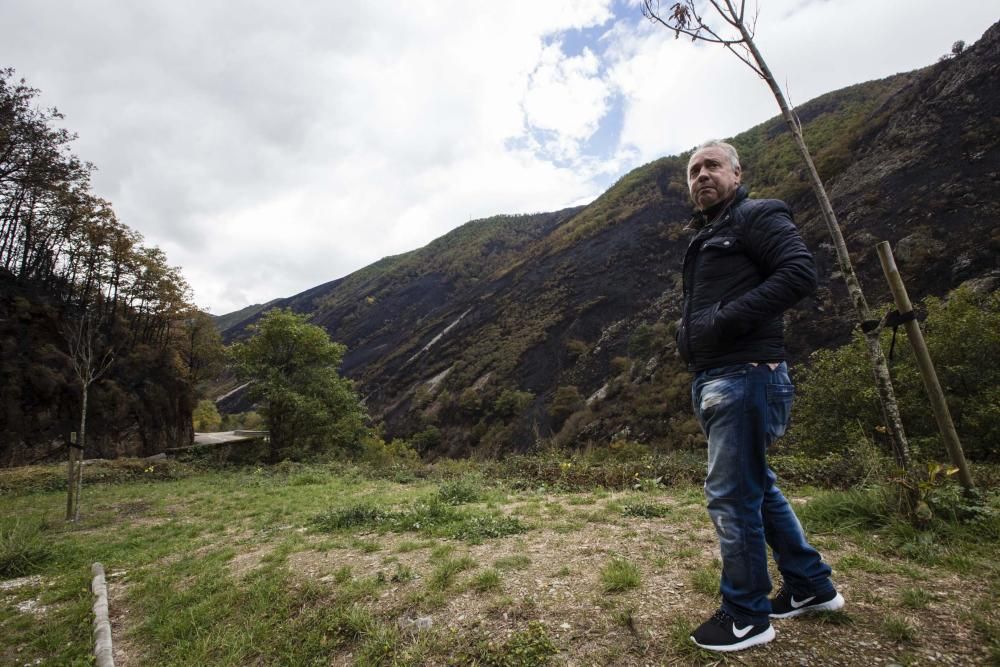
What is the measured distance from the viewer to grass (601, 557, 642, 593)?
295 cm

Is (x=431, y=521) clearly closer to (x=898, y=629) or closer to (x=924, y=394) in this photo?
(x=898, y=629)

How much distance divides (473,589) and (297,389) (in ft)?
72.7

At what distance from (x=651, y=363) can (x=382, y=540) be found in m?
26.4

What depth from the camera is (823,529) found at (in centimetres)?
370

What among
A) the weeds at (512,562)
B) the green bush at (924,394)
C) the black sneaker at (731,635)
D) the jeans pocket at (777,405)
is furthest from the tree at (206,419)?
Result: the jeans pocket at (777,405)

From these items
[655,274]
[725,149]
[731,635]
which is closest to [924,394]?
[725,149]

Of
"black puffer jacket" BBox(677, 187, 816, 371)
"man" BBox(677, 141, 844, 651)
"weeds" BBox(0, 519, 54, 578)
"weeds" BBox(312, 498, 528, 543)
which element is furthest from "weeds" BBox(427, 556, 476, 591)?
"weeds" BBox(0, 519, 54, 578)

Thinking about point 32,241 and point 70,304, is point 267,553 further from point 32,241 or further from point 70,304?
point 32,241

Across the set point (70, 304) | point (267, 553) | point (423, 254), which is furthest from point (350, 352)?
point (267, 553)

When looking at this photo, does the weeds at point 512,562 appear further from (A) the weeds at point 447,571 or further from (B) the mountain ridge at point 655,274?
(B) the mountain ridge at point 655,274

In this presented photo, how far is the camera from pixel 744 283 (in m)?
2.04

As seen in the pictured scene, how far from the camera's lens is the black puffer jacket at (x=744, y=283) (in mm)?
1861

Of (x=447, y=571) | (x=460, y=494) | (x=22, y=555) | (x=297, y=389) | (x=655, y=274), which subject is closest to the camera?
(x=447, y=571)

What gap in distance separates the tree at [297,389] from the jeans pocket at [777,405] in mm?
22480
